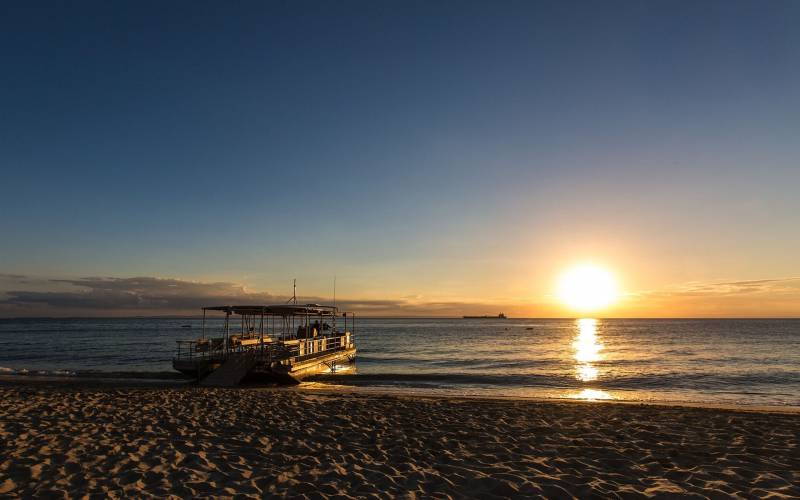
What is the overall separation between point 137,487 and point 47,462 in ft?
7.54

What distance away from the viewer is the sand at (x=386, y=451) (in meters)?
7.25

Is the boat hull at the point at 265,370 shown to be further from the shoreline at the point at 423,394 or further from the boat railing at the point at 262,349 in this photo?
the shoreline at the point at 423,394

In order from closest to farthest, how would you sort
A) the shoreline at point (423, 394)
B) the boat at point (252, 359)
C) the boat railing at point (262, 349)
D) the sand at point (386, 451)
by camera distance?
the sand at point (386, 451), the shoreline at point (423, 394), the boat at point (252, 359), the boat railing at point (262, 349)

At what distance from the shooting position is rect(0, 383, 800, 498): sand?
725cm

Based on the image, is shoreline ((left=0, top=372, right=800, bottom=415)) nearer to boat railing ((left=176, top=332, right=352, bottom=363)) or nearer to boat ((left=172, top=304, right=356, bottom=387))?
boat ((left=172, top=304, right=356, bottom=387))

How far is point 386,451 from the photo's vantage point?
30.9 ft

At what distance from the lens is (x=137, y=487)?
23.3 ft

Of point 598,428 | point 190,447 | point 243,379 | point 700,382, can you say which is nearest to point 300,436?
point 190,447

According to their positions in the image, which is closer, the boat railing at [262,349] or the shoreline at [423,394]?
the shoreline at [423,394]

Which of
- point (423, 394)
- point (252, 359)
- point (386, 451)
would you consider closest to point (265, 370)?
point (252, 359)

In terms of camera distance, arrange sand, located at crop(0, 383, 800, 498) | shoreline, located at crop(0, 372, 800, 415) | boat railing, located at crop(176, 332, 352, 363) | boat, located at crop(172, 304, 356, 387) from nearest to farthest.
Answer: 1. sand, located at crop(0, 383, 800, 498)
2. shoreline, located at crop(0, 372, 800, 415)
3. boat, located at crop(172, 304, 356, 387)
4. boat railing, located at crop(176, 332, 352, 363)

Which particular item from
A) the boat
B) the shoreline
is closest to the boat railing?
the boat

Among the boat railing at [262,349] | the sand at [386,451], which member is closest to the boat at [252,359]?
the boat railing at [262,349]

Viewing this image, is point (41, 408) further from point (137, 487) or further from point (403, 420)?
point (403, 420)
